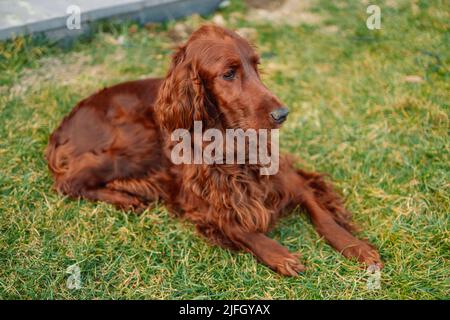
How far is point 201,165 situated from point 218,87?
1.55 ft

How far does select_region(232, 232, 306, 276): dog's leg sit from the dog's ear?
659mm

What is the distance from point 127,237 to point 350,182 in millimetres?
1376

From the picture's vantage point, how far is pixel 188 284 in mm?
2613

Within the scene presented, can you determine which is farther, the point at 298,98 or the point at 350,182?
the point at 298,98

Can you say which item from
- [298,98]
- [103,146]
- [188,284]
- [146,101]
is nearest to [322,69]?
[298,98]

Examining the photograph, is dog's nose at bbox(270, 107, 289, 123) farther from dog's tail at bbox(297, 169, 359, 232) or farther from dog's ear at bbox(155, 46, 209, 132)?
dog's tail at bbox(297, 169, 359, 232)

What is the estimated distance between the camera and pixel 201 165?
274cm

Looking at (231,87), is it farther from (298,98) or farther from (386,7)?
(386,7)

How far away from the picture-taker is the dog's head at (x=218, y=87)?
2.43m

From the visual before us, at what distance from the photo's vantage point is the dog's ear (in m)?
2.51
